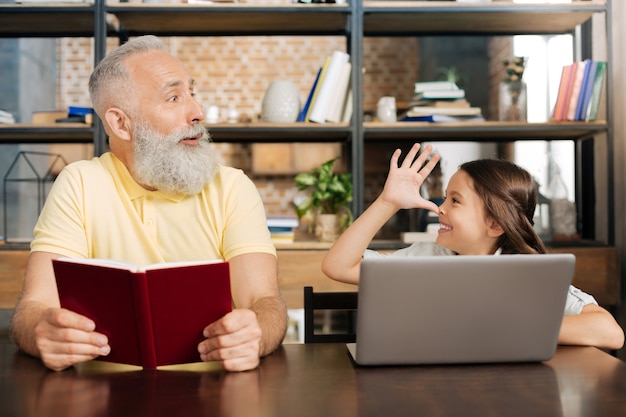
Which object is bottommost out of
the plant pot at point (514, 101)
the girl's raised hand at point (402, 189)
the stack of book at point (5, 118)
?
the girl's raised hand at point (402, 189)

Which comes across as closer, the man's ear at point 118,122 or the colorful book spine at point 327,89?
the man's ear at point 118,122

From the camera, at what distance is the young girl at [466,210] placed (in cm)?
145

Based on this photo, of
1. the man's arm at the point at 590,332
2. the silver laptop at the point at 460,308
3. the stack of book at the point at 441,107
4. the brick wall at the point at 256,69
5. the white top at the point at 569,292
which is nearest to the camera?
the silver laptop at the point at 460,308

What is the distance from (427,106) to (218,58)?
11.8 ft

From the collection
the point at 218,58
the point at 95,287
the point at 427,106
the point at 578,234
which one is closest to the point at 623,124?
the point at 578,234

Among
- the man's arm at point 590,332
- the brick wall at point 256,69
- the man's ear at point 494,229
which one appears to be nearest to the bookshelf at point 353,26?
the man's ear at point 494,229

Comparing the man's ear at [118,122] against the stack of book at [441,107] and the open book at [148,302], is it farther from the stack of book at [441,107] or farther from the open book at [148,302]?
the stack of book at [441,107]

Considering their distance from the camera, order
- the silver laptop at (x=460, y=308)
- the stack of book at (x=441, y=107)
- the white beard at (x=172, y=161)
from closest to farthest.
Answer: the silver laptop at (x=460, y=308), the white beard at (x=172, y=161), the stack of book at (x=441, y=107)

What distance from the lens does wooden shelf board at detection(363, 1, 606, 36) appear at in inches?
96.0

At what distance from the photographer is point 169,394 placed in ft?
2.80

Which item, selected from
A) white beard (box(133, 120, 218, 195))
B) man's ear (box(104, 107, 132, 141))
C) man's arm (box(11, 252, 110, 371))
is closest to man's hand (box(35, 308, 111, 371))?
man's arm (box(11, 252, 110, 371))

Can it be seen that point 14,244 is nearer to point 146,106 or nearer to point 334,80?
point 146,106

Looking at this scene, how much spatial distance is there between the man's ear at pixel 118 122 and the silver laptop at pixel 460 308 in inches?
34.3

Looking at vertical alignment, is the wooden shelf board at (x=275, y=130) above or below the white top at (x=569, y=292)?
above
